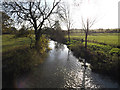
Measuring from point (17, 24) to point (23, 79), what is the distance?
8.83m

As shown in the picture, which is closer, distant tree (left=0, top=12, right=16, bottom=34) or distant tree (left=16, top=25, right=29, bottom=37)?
distant tree (left=0, top=12, right=16, bottom=34)

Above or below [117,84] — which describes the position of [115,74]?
above

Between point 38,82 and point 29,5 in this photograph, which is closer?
point 38,82

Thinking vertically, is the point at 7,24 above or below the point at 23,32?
above

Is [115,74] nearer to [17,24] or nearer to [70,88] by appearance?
[70,88]

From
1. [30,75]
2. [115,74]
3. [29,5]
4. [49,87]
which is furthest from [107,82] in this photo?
[29,5]

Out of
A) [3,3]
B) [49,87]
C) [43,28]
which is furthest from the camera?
[43,28]

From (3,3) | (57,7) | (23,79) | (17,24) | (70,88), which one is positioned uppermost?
(57,7)

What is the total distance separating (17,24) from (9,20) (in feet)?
3.86

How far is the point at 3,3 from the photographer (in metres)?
10.6

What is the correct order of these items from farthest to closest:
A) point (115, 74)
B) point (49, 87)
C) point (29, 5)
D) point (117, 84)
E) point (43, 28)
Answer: point (43, 28) → point (29, 5) → point (115, 74) → point (117, 84) → point (49, 87)

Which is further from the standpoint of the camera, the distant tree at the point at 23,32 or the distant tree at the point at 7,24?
the distant tree at the point at 23,32

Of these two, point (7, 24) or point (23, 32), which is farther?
point (23, 32)

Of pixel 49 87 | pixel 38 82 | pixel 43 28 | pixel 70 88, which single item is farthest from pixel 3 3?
pixel 70 88
